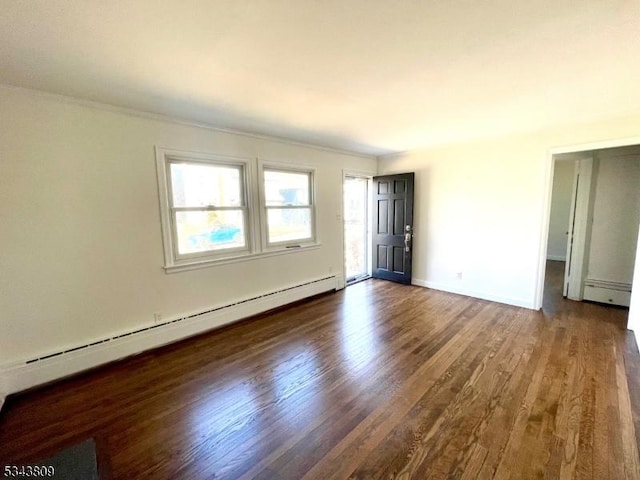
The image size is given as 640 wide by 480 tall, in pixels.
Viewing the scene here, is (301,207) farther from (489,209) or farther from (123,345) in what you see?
(489,209)

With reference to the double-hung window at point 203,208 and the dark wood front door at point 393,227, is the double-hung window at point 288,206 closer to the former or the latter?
the double-hung window at point 203,208

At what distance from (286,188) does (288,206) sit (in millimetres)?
274

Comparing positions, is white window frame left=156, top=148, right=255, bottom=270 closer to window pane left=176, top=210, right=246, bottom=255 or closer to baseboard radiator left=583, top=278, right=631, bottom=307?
window pane left=176, top=210, right=246, bottom=255

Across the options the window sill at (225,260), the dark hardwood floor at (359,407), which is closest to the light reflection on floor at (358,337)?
the dark hardwood floor at (359,407)

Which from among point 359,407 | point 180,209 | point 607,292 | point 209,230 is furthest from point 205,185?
point 607,292

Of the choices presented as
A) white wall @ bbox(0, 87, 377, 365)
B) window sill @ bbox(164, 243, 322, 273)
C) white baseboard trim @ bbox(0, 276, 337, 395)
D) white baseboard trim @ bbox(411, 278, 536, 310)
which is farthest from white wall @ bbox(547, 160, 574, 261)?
white wall @ bbox(0, 87, 377, 365)

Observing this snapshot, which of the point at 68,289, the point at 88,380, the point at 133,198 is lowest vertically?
the point at 88,380

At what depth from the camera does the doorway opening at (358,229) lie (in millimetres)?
5523

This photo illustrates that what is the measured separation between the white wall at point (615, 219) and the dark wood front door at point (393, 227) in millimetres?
2549

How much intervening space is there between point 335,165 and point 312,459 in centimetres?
399

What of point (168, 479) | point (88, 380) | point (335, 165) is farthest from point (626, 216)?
point (88, 380)

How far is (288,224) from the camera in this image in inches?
164

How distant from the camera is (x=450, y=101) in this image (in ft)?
8.32

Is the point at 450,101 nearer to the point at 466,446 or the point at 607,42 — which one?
the point at 607,42
